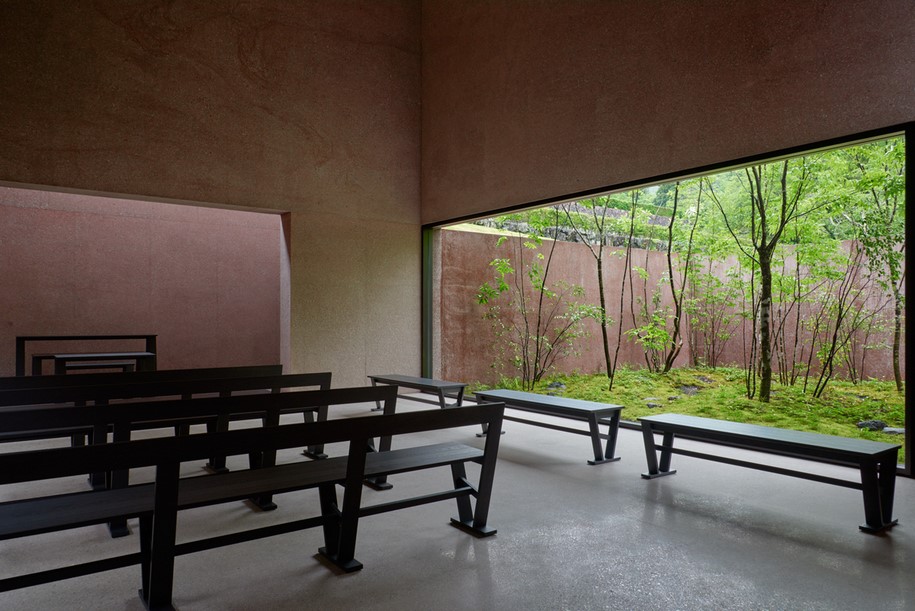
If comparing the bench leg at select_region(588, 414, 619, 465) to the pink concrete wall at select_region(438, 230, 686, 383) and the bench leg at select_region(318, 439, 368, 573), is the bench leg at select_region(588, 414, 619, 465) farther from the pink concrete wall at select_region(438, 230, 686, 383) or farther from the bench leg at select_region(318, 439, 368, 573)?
the pink concrete wall at select_region(438, 230, 686, 383)

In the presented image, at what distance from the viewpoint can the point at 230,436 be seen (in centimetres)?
202

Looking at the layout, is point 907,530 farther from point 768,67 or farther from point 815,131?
point 768,67

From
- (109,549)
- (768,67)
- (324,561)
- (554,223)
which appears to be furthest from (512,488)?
(554,223)

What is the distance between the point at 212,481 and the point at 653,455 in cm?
257

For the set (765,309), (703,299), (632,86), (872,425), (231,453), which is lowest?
(872,425)

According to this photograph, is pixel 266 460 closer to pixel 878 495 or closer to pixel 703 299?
→ pixel 878 495

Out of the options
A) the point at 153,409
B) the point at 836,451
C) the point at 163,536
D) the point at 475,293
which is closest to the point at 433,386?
the point at 475,293

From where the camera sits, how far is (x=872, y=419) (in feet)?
18.9

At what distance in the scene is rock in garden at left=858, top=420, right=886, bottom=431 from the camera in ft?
18.5

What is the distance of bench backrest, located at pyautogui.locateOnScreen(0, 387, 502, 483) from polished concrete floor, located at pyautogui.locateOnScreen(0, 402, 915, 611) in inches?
19.8

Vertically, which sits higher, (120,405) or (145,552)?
(120,405)

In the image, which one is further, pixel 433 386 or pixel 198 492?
pixel 433 386

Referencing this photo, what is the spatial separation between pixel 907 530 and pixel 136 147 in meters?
6.62

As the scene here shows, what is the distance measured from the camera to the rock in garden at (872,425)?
18.5 feet
